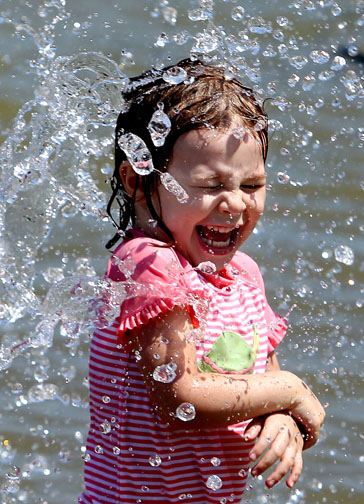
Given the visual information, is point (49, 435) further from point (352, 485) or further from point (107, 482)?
point (107, 482)

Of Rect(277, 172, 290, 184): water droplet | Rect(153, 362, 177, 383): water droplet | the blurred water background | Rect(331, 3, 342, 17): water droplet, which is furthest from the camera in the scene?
Rect(331, 3, 342, 17): water droplet

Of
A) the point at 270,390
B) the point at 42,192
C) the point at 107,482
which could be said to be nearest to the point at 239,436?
the point at 270,390

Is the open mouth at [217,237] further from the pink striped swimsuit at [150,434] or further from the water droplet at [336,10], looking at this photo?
the water droplet at [336,10]

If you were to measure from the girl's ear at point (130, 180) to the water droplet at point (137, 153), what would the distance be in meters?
0.04

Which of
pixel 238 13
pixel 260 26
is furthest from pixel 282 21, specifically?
pixel 238 13

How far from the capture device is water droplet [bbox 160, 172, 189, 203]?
226 centimetres

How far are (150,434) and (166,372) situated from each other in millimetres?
234

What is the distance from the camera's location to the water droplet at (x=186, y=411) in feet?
7.10

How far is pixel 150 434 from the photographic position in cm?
230

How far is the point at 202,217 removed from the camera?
89.4 inches

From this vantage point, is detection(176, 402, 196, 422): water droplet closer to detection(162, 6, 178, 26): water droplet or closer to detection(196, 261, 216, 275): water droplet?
detection(196, 261, 216, 275): water droplet

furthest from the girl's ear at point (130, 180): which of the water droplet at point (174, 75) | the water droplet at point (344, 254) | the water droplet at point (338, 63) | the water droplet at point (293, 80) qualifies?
the water droplet at point (338, 63)

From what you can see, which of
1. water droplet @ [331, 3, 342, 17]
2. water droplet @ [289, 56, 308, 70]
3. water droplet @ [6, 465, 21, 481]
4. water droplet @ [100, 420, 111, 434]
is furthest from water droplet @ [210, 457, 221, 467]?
water droplet @ [331, 3, 342, 17]

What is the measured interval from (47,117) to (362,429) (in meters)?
1.64
